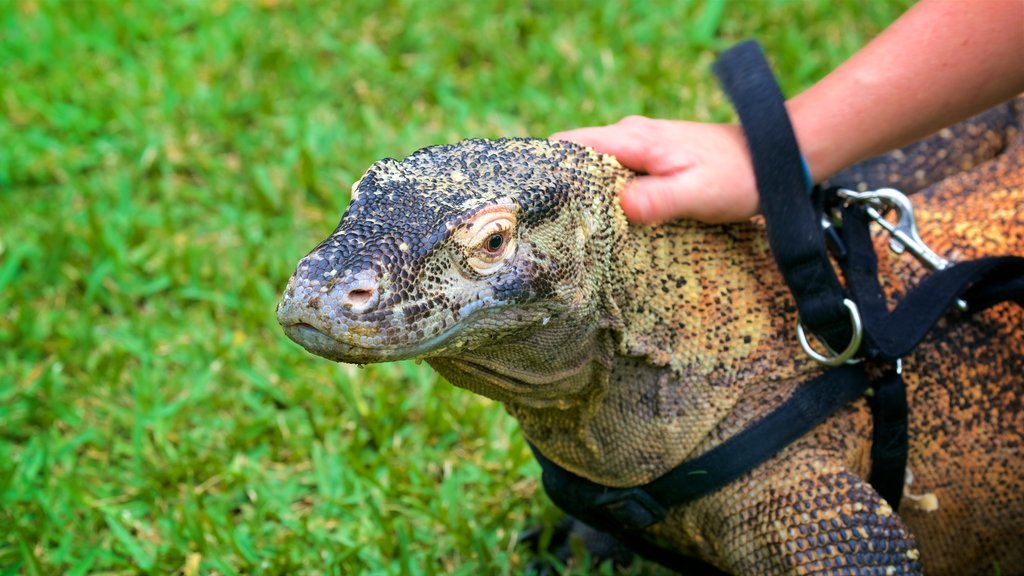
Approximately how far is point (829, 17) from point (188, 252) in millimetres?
3541

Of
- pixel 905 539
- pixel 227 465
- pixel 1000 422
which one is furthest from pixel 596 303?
pixel 227 465

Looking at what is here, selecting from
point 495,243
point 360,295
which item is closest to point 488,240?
point 495,243

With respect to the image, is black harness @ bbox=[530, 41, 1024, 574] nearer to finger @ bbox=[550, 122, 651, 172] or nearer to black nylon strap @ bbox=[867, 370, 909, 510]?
black nylon strap @ bbox=[867, 370, 909, 510]

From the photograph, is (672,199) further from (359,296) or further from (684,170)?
(359,296)

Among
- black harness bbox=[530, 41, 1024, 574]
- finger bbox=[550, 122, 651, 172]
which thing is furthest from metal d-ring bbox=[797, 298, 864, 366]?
finger bbox=[550, 122, 651, 172]

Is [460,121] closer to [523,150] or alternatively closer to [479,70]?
[479,70]

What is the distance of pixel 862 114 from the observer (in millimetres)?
2910

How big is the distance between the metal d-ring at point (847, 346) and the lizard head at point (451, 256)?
23.2 inches

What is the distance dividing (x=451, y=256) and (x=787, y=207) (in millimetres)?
904

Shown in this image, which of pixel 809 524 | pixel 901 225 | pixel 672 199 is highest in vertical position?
pixel 672 199

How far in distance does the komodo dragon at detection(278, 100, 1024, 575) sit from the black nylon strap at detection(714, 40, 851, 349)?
197mm

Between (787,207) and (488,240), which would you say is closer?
(488,240)

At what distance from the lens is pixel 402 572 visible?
12.4ft

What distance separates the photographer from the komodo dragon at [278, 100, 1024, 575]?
2.47 m
